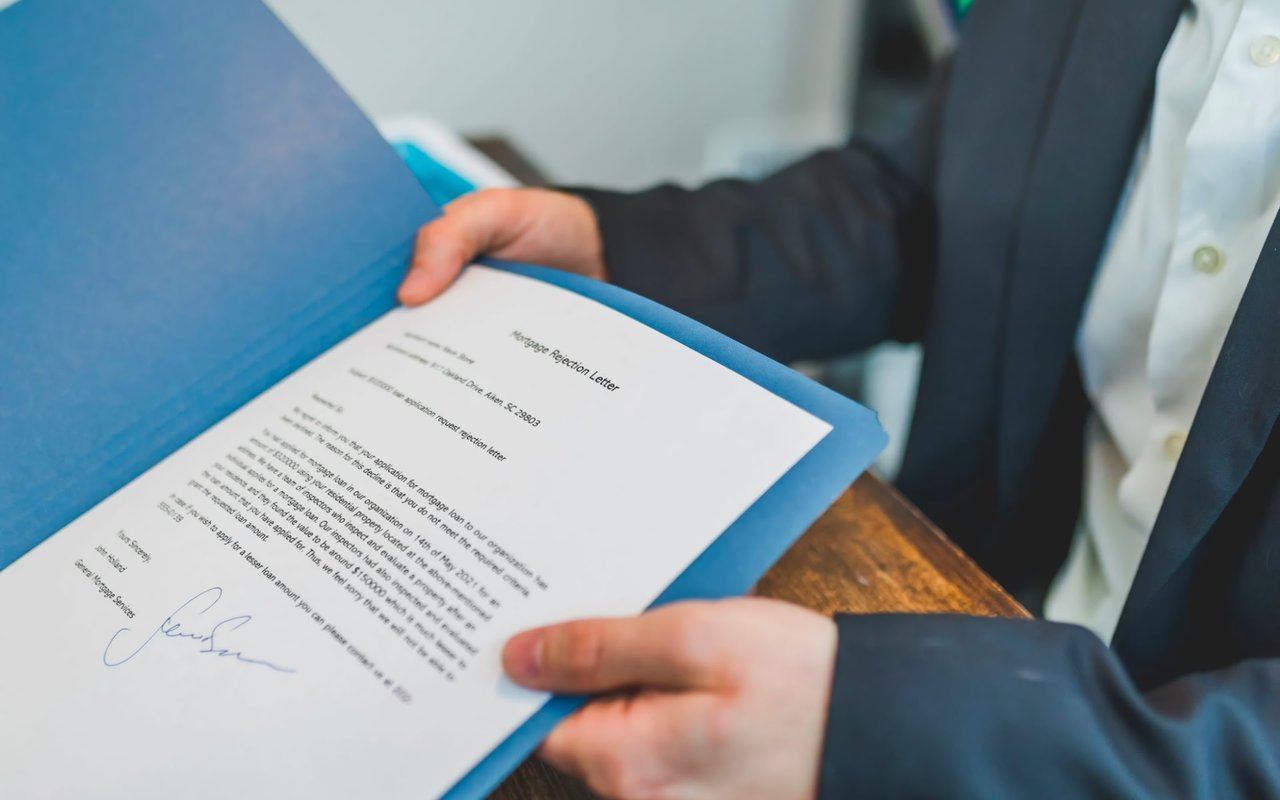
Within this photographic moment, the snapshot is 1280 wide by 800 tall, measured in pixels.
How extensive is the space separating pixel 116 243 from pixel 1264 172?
2.15 feet

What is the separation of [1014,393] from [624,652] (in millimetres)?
457

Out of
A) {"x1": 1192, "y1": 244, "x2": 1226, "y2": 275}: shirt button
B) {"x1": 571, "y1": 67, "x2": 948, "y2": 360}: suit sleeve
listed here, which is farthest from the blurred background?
{"x1": 1192, "y1": 244, "x2": 1226, "y2": 275}: shirt button

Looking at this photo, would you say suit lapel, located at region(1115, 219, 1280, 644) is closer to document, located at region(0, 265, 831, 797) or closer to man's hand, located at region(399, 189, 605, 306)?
document, located at region(0, 265, 831, 797)

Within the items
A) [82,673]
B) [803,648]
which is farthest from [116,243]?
[803,648]

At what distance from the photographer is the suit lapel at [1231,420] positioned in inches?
16.2

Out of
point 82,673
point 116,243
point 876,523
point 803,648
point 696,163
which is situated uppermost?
point 116,243

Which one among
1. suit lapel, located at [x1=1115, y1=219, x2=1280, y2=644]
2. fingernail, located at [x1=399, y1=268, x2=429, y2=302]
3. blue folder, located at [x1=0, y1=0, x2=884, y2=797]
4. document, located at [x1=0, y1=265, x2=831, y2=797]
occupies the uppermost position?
blue folder, located at [x1=0, y1=0, x2=884, y2=797]

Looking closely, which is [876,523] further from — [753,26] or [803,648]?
[753,26]

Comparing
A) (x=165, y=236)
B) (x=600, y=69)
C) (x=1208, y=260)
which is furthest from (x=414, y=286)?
(x=600, y=69)

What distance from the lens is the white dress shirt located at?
0.48 metres

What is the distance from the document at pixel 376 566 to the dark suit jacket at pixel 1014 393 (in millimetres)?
103

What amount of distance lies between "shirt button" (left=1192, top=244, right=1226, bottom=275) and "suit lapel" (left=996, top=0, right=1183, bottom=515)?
0.07 metres

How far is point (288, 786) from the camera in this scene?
0.94 ft
